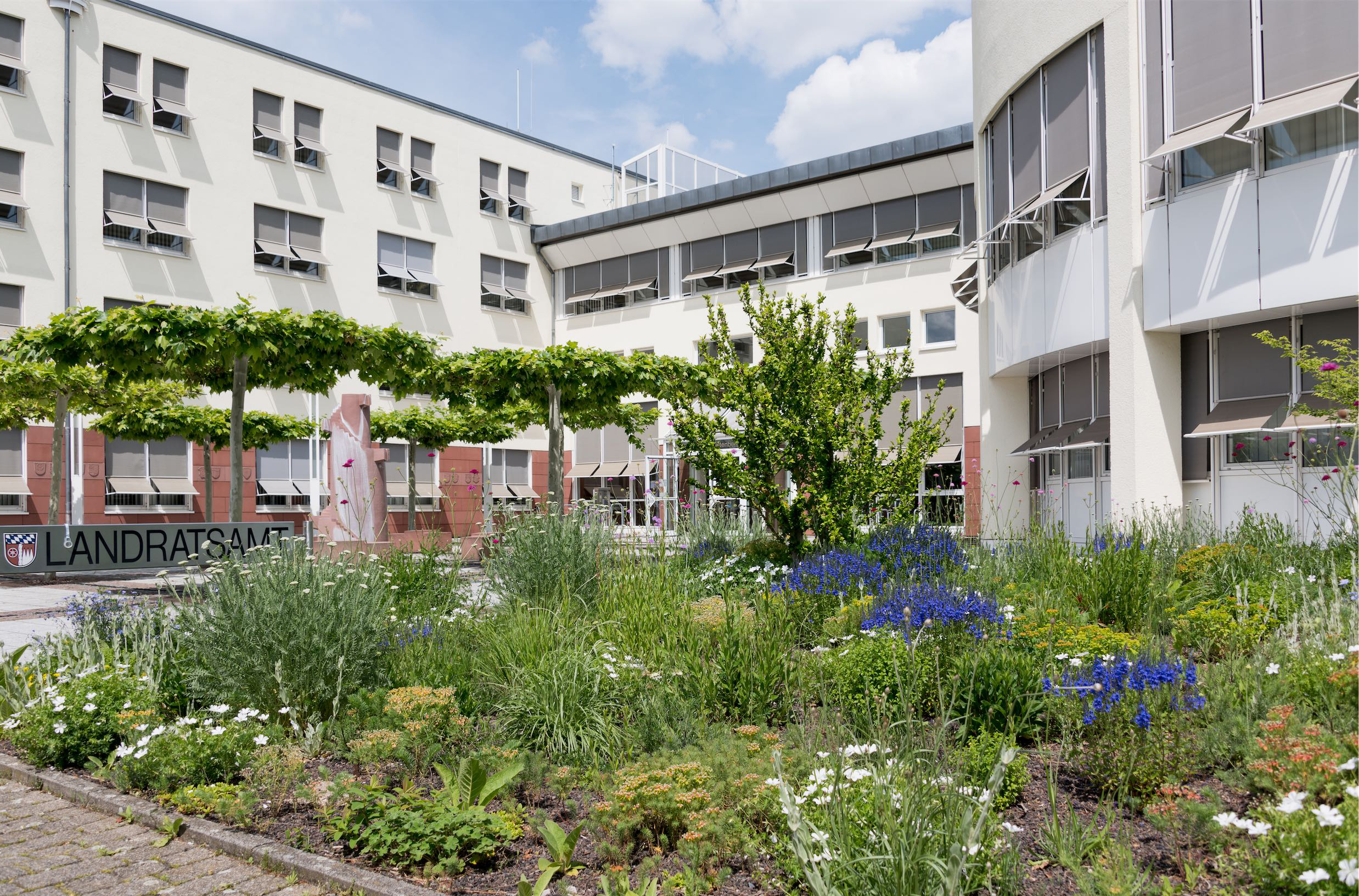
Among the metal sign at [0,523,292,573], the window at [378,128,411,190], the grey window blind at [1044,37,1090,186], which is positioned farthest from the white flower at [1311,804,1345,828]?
the window at [378,128,411,190]

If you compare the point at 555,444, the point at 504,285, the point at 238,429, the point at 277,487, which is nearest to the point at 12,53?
the point at 277,487

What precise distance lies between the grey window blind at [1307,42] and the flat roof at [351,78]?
86.1 ft

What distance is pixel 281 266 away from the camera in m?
28.9

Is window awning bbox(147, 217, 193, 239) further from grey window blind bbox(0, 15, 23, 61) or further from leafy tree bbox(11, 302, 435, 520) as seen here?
leafy tree bbox(11, 302, 435, 520)

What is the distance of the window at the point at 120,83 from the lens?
2517cm

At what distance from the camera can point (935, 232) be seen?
85.6 feet

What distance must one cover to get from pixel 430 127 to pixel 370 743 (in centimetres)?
3159

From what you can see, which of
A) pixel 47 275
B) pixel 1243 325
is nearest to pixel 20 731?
pixel 1243 325

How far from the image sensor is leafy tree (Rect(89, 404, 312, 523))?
1975cm

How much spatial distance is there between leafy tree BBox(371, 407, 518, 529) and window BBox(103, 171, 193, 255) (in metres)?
7.91

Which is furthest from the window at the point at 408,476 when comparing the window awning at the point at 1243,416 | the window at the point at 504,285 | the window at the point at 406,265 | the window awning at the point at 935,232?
the window awning at the point at 1243,416

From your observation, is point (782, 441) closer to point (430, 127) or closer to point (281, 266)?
point (281, 266)

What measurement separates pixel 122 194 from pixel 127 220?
0.74 m

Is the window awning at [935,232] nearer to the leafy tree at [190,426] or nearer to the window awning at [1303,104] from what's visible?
the window awning at [1303,104]
